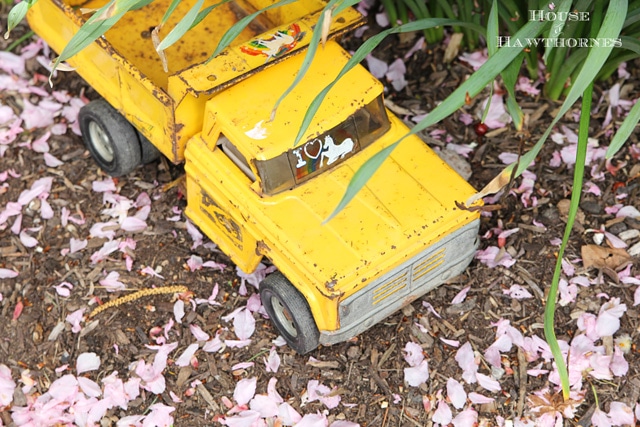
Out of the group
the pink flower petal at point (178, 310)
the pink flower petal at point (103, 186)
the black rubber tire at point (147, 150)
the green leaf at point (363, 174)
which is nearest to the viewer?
the green leaf at point (363, 174)

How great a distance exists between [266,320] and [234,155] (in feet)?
2.46

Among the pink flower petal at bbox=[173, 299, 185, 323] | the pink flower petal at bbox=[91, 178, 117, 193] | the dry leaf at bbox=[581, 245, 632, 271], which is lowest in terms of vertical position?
the dry leaf at bbox=[581, 245, 632, 271]

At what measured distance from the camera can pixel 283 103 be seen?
3.62 meters

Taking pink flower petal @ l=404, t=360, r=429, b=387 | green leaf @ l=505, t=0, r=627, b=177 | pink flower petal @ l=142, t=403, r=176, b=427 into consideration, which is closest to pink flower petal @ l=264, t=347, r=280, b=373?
pink flower petal @ l=142, t=403, r=176, b=427

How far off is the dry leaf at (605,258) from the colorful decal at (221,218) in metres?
1.56

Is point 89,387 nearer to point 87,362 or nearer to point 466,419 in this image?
point 87,362

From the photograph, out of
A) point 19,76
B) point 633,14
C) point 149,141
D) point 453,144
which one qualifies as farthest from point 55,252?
point 633,14

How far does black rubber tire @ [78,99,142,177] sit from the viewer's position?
4.14 meters

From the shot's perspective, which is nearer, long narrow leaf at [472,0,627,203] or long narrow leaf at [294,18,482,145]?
long narrow leaf at [472,0,627,203]

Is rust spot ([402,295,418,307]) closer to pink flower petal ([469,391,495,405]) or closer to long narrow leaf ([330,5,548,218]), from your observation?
pink flower petal ([469,391,495,405])

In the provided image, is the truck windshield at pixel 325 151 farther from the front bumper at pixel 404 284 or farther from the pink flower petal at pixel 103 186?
the pink flower petal at pixel 103 186

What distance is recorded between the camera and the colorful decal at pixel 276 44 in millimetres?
3674

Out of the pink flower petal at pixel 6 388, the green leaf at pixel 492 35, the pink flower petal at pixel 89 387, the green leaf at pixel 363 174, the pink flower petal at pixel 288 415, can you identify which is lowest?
→ the pink flower petal at pixel 288 415

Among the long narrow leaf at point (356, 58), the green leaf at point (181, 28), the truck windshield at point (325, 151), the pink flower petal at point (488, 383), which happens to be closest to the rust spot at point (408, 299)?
the pink flower petal at point (488, 383)
